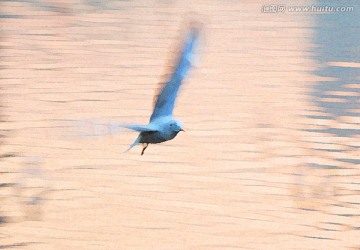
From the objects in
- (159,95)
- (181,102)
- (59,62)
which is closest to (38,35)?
(59,62)

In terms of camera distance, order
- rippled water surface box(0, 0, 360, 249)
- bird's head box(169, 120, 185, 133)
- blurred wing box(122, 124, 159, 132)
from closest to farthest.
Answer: blurred wing box(122, 124, 159, 132) < bird's head box(169, 120, 185, 133) < rippled water surface box(0, 0, 360, 249)

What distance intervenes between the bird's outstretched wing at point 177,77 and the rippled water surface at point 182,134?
2.08 ft

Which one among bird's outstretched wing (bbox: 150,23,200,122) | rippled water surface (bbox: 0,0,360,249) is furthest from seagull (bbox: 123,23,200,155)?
rippled water surface (bbox: 0,0,360,249)

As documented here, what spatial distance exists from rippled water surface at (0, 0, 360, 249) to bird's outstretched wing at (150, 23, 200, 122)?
0.63 meters

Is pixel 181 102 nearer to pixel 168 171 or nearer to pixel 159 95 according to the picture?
pixel 168 171

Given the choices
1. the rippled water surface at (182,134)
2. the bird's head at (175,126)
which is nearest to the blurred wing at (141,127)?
the bird's head at (175,126)

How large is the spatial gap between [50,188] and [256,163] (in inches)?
24.5

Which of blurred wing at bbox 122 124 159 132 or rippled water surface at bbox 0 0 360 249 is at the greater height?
blurred wing at bbox 122 124 159 132

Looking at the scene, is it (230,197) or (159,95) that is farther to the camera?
(230,197)

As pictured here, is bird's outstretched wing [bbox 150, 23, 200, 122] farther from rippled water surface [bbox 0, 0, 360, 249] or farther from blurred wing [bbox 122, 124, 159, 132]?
rippled water surface [bbox 0, 0, 360, 249]

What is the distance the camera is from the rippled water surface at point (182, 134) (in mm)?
3129

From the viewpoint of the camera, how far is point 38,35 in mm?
3992

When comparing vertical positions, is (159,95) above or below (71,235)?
above

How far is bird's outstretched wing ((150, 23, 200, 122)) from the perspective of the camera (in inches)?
85.8
